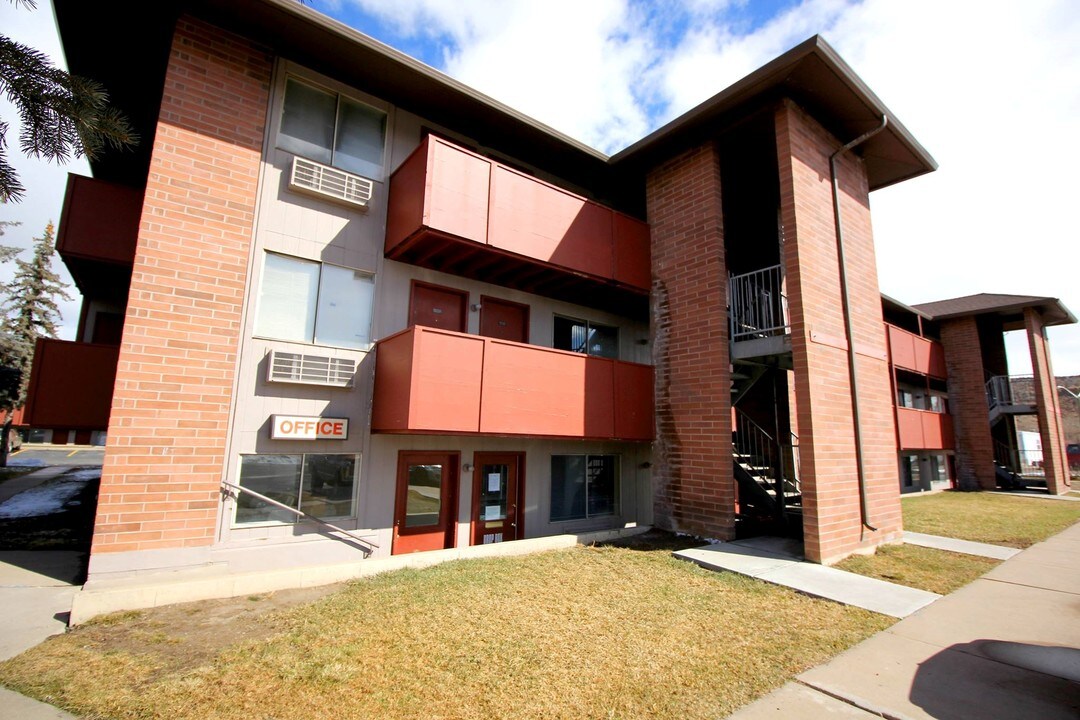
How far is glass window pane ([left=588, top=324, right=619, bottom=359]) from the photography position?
36.7ft

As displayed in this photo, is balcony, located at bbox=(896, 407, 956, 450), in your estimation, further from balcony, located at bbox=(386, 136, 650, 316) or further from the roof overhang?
balcony, located at bbox=(386, 136, 650, 316)

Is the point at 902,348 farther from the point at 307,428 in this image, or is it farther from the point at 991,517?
the point at 307,428

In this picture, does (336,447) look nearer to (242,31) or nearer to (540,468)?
(540,468)

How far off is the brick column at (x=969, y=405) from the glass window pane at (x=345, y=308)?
78.3 ft

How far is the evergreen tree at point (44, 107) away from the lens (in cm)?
370

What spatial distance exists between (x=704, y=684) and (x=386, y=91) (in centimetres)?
951

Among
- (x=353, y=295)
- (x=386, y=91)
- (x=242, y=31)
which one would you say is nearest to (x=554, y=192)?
(x=386, y=91)

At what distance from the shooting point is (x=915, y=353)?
60.6 ft

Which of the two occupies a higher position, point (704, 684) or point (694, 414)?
point (694, 414)

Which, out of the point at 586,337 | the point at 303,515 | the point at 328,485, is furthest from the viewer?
the point at 586,337

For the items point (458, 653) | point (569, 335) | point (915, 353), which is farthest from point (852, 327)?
point (915, 353)

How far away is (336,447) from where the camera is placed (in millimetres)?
7477

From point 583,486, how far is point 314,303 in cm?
645

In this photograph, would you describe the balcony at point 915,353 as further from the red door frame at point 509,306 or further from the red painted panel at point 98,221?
the red painted panel at point 98,221
